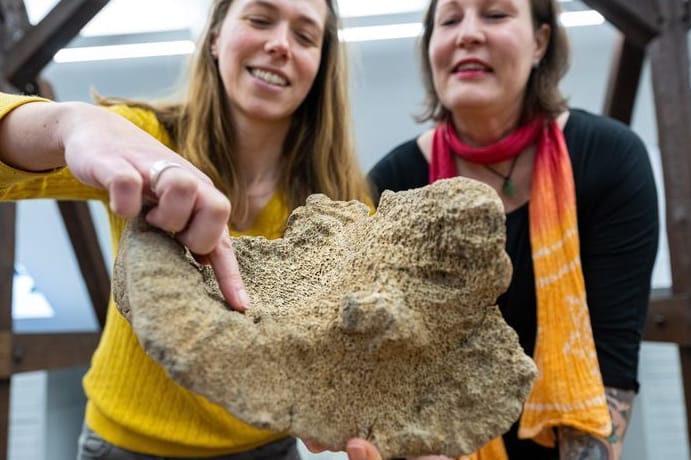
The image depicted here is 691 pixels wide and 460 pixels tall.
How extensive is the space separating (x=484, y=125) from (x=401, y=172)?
0.17 m

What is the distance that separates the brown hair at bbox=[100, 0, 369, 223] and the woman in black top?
0.14 metres

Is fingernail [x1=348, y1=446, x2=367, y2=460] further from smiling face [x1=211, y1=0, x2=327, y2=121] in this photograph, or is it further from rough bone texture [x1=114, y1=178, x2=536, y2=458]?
smiling face [x1=211, y1=0, x2=327, y2=121]

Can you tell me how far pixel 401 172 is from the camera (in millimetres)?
1195

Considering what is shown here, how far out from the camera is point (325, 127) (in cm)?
107

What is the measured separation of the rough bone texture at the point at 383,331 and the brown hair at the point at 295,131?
0.32 meters

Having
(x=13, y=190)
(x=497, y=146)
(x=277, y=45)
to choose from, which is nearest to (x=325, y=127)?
(x=277, y=45)

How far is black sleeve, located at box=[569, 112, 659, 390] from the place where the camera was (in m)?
1.08

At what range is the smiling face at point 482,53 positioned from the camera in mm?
1082

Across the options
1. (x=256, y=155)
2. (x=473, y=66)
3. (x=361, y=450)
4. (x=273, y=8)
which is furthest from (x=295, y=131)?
(x=361, y=450)

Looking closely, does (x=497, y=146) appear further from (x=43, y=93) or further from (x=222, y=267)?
(x=43, y=93)

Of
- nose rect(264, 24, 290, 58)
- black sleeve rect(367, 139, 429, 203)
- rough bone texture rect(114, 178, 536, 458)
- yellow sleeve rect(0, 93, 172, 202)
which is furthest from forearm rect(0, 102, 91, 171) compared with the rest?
black sleeve rect(367, 139, 429, 203)

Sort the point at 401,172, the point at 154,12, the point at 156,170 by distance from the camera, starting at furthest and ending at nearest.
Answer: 1. the point at 154,12
2. the point at 401,172
3. the point at 156,170

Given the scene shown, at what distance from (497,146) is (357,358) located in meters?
0.61

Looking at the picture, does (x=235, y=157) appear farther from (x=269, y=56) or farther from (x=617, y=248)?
(x=617, y=248)
